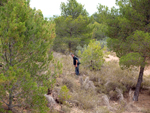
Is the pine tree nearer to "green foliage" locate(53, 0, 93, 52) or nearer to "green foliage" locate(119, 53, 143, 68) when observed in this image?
"green foliage" locate(119, 53, 143, 68)

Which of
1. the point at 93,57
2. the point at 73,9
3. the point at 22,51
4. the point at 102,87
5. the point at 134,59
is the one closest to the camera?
the point at 22,51

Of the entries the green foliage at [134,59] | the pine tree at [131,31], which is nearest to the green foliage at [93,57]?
the pine tree at [131,31]

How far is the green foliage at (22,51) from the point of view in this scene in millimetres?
2811

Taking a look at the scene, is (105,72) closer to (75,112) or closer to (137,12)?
(137,12)

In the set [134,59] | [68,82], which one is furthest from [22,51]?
[134,59]

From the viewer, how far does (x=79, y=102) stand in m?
5.66

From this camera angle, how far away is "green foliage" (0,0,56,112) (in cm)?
281

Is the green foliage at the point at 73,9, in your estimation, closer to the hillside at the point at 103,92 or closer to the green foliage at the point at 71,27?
the green foliage at the point at 71,27

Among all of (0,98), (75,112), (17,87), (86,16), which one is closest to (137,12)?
(75,112)

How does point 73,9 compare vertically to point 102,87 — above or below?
above

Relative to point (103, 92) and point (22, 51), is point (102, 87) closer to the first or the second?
point (103, 92)

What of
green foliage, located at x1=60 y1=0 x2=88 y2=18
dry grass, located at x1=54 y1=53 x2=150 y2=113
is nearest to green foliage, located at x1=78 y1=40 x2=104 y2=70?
dry grass, located at x1=54 y1=53 x2=150 y2=113

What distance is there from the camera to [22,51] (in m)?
3.16

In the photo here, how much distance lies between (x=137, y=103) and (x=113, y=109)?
2553mm
